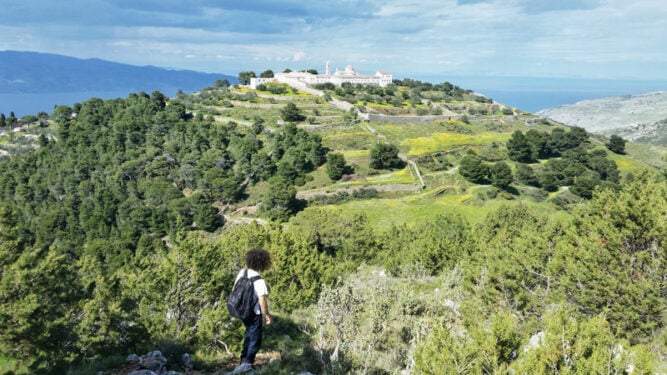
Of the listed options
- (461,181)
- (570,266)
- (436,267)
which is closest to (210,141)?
(461,181)

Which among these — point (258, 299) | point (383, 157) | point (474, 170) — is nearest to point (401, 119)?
point (383, 157)

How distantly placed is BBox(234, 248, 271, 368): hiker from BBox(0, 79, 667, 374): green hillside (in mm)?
422

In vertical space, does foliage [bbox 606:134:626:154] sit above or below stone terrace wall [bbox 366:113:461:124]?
below

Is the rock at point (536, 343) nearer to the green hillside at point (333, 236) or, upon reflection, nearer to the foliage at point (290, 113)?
the green hillside at point (333, 236)

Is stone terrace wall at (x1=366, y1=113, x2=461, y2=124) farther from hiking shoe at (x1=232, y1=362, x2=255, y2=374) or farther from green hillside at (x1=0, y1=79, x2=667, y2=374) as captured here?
hiking shoe at (x1=232, y1=362, x2=255, y2=374)

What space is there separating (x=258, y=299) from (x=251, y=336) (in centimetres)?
76

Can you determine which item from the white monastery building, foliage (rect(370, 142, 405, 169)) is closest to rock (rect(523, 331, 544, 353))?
foliage (rect(370, 142, 405, 169))

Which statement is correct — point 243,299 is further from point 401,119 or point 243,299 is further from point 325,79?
point 325,79

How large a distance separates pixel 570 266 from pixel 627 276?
4.40 feet

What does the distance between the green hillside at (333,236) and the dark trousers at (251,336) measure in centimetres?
36

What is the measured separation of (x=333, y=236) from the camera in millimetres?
30438

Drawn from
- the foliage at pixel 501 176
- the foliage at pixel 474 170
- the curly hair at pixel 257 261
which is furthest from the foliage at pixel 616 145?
the curly hair at pixel 257 261

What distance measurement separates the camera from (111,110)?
271 feet

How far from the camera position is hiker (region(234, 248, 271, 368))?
6156 millimetres
